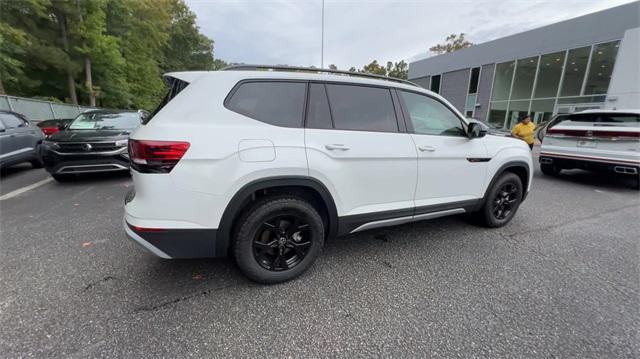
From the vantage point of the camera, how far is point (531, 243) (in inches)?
126

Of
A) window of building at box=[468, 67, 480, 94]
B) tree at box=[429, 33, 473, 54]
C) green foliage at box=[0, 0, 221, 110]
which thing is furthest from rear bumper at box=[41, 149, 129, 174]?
tree at box=[429, 33, 473, 54]

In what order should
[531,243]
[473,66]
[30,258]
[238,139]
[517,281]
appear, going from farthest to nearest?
[473,66] → [531,243] → [30,258] → [517,281] → [238,139]

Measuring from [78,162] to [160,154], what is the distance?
15.4 feet

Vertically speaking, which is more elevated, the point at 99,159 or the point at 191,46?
the point at 191,46

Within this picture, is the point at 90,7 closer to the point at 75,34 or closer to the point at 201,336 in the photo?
the point at 75,34

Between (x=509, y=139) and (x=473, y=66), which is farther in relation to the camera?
(x=473, y=66)

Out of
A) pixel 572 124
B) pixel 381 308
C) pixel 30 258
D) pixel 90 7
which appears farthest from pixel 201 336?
pixel 90 7

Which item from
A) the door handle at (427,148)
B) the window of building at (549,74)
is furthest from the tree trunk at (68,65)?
the window of building at (549,74)

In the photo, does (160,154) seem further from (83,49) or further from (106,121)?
(83,49)

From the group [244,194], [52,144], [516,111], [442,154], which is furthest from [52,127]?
[516,111]

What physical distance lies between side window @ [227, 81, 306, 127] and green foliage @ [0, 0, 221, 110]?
1645 centimetres

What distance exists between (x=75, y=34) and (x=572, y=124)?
24262mm

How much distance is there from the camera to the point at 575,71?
1427 centimetres

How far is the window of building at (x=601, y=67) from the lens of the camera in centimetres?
1291
